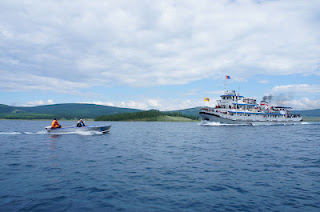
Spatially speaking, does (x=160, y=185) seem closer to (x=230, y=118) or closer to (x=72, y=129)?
(x=72, y=129)

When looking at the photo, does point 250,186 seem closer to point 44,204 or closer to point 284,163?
point 284,163

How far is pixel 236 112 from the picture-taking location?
94500 millimetres

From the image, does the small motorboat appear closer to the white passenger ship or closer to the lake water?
the lake water

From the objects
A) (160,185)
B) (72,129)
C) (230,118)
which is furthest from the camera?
(230,118)

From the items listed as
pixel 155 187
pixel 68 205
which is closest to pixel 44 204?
pixel 68 205

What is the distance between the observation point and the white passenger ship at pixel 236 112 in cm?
9294

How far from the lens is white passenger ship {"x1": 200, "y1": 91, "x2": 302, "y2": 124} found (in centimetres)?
9294

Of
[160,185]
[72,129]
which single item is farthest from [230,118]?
[160,185]

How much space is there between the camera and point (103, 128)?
51.9 meters

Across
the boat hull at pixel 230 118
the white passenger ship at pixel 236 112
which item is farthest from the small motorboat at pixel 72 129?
the white passenger ship at pixel 236 112

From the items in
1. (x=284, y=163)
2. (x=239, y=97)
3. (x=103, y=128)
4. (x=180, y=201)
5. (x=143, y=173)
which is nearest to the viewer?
(x=180, y=201)

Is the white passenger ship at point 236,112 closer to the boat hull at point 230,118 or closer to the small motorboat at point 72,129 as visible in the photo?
the boat hull at point 230,118

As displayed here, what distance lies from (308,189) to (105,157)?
17.4 metres

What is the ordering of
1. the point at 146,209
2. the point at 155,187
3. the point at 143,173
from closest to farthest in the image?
the point at 146,209 < the point at 155,187 < the point at 143,173
